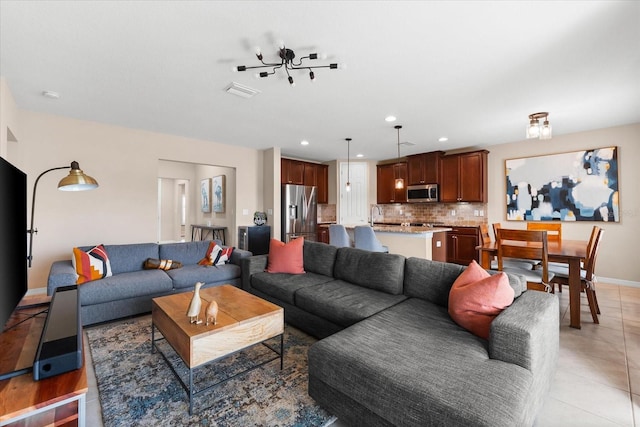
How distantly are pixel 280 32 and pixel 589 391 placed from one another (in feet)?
10.6

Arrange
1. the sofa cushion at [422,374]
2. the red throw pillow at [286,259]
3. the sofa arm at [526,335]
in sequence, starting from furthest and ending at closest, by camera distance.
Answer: the red throw pillow at [286,259]
the sofa arm at [526,335]
the sofa cushion at [422,374]

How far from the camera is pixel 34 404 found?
90cm

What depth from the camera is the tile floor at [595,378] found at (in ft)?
5.31

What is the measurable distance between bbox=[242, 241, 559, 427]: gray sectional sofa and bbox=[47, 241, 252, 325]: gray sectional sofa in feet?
5.24

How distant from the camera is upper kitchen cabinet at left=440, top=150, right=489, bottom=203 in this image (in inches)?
223

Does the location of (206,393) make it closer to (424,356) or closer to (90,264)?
A: (424,356)

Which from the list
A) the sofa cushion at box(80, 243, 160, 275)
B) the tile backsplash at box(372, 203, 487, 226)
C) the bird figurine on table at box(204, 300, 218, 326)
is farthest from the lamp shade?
the tile backsplash at box(372, 203, 487, 226)

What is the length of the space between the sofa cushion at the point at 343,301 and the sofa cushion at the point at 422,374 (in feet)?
0.97

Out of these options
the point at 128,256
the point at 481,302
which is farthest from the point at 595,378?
the point at 128,256

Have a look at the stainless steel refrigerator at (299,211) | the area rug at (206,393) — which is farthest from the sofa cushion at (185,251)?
the stainless steel refrigerator at (299,211)

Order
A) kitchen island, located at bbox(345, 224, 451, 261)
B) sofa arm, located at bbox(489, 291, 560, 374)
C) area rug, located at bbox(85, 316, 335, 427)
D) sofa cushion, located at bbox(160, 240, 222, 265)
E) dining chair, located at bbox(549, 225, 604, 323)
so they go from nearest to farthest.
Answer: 1. sofa arm, located at bbox(489, 291, 560, 374)
2. area rug, located at bbox(85, 316, 335, 427)
3. dining chair, located at bbox(549, 225, 604, 323)
4. sofa cushion, located at bbox(160, 240, 222, 265)
5. kitchen island, located at bbox(345, 224, 451, 261)

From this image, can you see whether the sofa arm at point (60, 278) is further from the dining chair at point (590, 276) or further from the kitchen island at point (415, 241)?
the dining chair at point (590, 276)

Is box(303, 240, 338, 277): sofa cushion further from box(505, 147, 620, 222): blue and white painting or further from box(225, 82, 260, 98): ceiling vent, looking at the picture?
box(505, 147, 620, 222): blue and white painting

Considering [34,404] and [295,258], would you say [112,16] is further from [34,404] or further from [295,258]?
[295,258]
